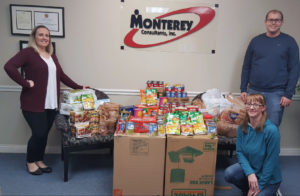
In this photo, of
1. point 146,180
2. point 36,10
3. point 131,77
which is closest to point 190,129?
point 146,180

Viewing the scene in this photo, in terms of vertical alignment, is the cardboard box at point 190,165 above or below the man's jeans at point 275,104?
below

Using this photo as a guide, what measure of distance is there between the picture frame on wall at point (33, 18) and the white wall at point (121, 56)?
7 centimetres

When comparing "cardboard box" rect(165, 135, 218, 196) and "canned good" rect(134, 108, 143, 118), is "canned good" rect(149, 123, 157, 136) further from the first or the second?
"canned good" rect(134, 108, 143, 118)

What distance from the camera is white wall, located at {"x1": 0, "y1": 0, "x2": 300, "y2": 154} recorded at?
3174 mm

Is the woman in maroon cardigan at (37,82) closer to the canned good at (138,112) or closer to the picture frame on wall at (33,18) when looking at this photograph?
the picture frame on wall at (33,18)

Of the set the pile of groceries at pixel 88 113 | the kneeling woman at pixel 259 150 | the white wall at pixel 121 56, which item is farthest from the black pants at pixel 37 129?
the kneeling woman at pixel 259 150

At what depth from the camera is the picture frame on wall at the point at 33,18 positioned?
3074 mm

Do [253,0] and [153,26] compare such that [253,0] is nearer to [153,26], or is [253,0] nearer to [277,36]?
[277,36]

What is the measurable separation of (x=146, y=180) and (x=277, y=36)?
6.61 feet

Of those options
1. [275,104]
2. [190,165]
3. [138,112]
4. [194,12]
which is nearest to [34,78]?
[138,112]

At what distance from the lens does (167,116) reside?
249 centimetres

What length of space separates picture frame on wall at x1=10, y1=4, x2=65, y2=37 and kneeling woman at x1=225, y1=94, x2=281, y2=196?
7.57ft

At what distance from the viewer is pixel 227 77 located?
3.42 meters

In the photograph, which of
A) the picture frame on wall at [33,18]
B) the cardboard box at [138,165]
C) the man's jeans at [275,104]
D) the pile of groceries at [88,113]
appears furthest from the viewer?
the picture frame on wall at [33,18]
